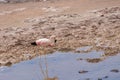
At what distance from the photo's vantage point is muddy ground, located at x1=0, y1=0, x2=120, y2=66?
9.87m

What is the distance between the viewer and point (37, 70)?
8.73m

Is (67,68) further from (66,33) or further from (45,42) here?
(66,33)

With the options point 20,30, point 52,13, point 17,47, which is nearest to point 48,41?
point 17,47

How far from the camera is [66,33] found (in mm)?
11344

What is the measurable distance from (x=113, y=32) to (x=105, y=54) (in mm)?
1819

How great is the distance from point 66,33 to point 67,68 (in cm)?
282

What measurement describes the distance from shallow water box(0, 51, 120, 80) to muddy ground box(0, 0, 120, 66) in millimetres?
314

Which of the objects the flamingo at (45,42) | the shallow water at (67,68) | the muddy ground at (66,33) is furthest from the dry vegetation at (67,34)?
the shallow water at (67,68)

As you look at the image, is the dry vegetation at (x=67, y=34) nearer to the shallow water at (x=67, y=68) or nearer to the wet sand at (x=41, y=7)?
the shallow water at (x=67, y=68)

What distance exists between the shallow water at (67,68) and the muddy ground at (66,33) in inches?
12.4

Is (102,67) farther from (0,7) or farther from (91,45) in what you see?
(0,7)

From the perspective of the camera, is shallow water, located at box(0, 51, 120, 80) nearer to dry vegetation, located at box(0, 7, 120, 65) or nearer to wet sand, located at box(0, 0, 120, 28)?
dry vegetation, located at box(0, 7, 120, 65)

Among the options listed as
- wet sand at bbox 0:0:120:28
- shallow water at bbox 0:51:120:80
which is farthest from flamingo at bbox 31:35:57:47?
wet sand at bbox 0:0:120:28

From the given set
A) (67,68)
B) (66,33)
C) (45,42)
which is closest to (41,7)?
(66,33)
